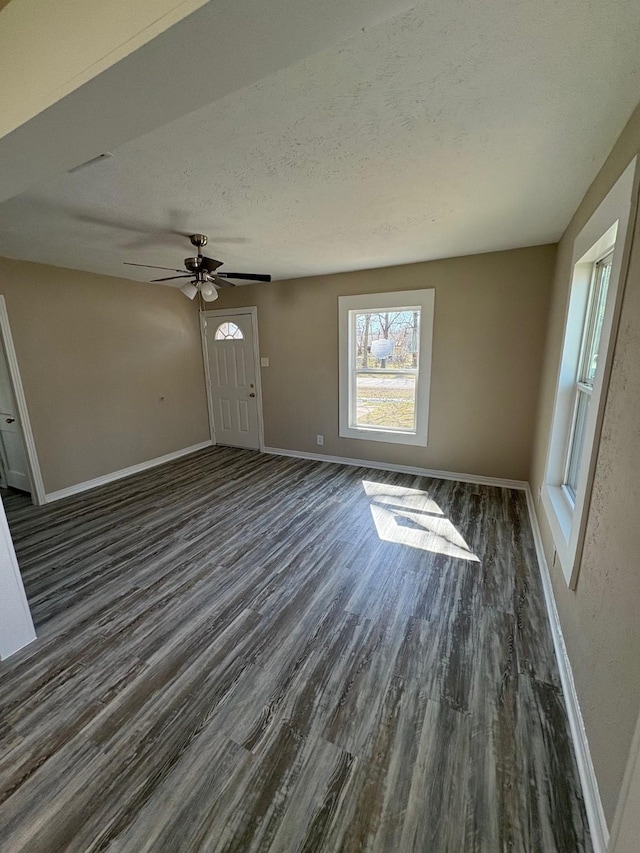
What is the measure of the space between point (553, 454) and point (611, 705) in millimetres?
1757

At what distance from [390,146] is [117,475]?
14.6 ft

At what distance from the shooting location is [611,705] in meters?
1.04

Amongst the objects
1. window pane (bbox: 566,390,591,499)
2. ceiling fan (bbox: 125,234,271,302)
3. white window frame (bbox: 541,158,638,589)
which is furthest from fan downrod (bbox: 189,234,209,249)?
window pane (bbox: 566,390,591,499)

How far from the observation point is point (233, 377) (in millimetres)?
5219

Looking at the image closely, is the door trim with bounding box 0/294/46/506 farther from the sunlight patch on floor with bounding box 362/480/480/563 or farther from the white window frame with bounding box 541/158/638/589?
the white window frame with bounding box 541/158/638/589

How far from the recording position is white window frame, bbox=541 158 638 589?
135 cm

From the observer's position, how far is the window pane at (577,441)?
221 centimetres

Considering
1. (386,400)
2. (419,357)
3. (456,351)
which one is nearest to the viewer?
(456,351)

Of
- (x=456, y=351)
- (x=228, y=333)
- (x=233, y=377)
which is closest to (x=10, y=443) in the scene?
(x=233, y=377)

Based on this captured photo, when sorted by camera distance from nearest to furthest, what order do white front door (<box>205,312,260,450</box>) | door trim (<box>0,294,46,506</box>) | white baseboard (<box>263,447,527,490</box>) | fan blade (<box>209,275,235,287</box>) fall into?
fan blade (<box>209,275,235,287</box>), door trim (<box>0,294,46,506</box>), white baseboard (<box>263,447,527,490</box>), white front door (<box>205,312,260,450</box>)

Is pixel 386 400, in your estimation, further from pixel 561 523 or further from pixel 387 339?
pixel 561 523

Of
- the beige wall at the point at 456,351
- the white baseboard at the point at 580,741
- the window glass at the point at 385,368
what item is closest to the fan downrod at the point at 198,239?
the beige wall at the point at 456,351

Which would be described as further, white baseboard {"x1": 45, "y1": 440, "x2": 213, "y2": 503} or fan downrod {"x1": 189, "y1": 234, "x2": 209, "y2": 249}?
white baseboard {"x1": 45, "y1": 440, "x2": 213, "y2": 503}

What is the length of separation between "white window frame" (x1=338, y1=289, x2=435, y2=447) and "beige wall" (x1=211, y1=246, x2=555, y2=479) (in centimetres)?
8
